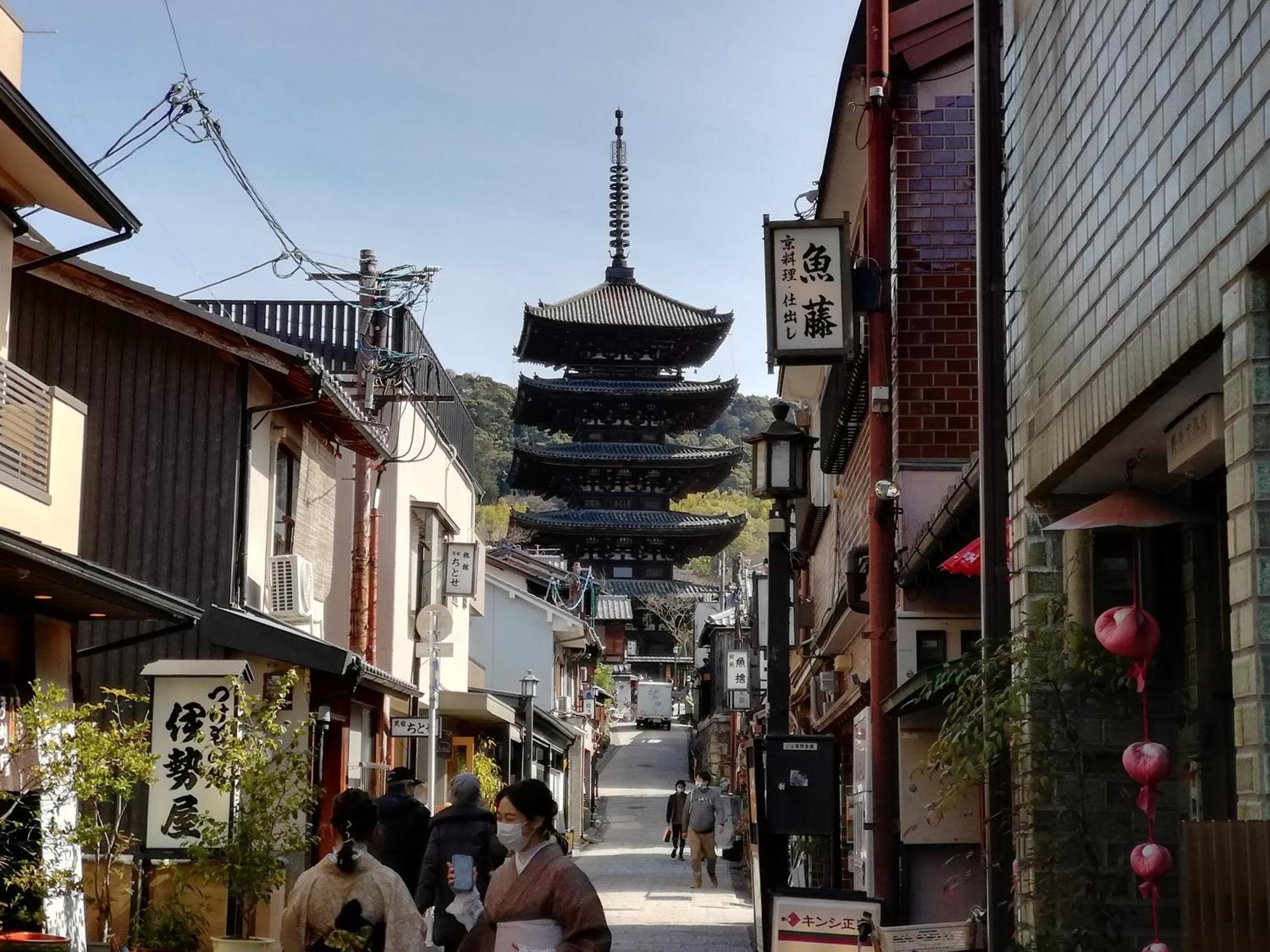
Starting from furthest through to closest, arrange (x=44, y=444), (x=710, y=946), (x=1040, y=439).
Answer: (x=710, y=946), (x=44, y=444), (x=1040, y=439)

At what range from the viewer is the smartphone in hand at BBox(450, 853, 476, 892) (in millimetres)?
9258

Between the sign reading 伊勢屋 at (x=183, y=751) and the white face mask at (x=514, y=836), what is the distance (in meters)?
6.88

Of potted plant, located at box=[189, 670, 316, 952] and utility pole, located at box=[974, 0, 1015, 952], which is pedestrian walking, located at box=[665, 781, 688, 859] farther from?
utility pole, located at box=[974, 0, 1015, 952]

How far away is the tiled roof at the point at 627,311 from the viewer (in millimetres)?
63000

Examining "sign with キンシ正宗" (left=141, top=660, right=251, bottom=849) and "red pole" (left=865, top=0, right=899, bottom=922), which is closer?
"red pole" (left=865, top=0, right=899, bottom=922)

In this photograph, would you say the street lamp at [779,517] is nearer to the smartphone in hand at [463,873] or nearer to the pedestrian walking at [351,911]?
the smartphone in hand at [463,873]

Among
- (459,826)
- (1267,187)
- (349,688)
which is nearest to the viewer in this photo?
(1267,187)

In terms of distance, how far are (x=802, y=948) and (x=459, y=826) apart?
228cm

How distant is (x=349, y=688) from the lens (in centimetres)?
1842

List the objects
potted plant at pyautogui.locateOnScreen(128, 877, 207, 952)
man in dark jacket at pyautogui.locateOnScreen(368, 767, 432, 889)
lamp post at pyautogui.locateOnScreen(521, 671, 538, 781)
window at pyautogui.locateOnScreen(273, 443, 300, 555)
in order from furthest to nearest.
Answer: lamp post at pyautogui.locateOnScreen(521, 671, 538, 781) < window at pyautogui.locateOnScreen(273, 443, 300, 555) < potted plant at pyautogui.locateOnScreen(128, 877, 207, 952) < man in dark jacket at pyautogui.locateOnScreen(368, 767, 432, 889)

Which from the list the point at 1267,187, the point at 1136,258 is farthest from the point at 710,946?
the point at 1267,187

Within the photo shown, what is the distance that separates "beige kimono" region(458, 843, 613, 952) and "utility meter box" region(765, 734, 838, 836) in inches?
193

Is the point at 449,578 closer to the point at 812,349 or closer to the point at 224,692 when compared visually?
the point at 224,692

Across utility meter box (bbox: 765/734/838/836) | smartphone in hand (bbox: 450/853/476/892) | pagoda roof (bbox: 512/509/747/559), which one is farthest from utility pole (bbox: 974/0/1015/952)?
pagoda roof (bbox: 512/509/747/559)
